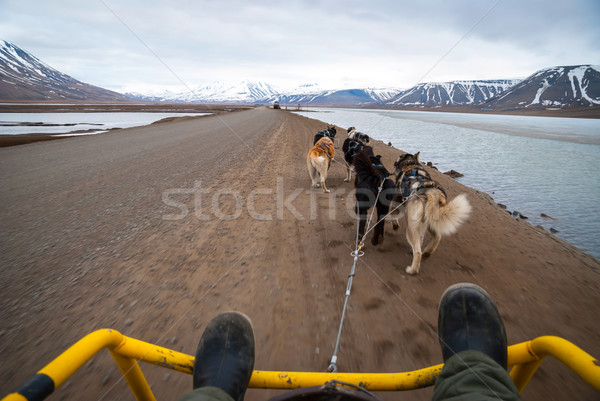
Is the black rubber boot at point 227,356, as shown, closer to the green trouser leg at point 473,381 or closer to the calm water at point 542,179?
the green trouser leg at point 473,381

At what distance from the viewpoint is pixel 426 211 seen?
11.2 ft

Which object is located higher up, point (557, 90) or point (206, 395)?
point (206, 395)

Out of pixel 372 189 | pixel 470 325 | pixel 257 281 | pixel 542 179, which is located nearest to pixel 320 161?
pixel 372 189

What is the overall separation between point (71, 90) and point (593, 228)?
878 ft

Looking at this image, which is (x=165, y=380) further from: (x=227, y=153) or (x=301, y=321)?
(x=227, y=153)

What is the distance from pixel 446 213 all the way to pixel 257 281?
2620 millimetres

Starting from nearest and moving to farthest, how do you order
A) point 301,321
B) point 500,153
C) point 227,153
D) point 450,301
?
point 450,301, point 301,321, point 227,153, point 500,153

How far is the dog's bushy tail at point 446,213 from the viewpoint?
320cm

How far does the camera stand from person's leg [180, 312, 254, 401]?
1630mm

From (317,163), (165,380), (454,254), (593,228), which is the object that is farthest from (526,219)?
(165,380)

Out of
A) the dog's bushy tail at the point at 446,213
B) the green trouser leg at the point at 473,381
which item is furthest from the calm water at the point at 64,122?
the green trouser leg at the point at 473,381

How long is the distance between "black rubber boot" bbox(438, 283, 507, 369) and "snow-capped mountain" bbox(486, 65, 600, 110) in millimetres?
173712

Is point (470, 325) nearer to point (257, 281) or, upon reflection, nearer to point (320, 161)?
point (257, 281)

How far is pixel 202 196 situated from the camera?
21.2 feet
